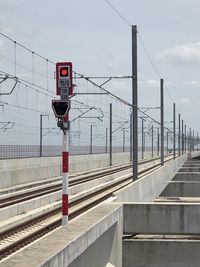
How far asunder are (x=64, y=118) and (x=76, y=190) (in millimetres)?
18554

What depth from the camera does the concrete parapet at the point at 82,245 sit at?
839 centimetres

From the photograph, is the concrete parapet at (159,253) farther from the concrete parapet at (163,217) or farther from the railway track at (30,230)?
the railway track at (30,230)

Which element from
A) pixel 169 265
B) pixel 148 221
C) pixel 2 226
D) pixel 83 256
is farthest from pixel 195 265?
pixel 83 256

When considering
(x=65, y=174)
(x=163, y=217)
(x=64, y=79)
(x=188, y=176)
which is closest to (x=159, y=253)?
(x=163, y=217)

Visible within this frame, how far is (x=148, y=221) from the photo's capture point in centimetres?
1698

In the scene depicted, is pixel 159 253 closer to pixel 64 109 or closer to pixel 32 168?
pixel 64 109

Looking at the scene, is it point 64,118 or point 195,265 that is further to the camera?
point 195,265

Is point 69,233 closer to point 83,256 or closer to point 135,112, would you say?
point 83,256

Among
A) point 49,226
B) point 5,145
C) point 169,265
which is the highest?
point 5,145

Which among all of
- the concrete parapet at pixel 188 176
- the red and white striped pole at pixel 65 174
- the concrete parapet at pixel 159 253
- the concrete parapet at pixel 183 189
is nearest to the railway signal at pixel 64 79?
the red and white striped pole at pixel 65 174

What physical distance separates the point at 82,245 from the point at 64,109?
9.88 ft

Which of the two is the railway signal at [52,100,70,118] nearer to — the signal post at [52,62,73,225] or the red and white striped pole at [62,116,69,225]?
the signal post at [52,62,73,225]

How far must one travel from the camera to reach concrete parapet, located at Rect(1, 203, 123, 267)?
27.5 ft

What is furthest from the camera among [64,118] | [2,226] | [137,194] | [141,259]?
[137,194]
